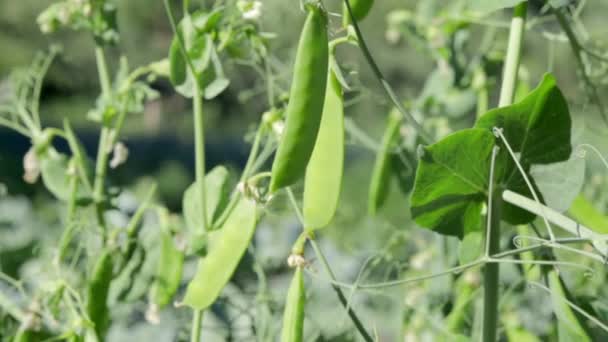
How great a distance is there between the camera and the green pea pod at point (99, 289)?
509mm

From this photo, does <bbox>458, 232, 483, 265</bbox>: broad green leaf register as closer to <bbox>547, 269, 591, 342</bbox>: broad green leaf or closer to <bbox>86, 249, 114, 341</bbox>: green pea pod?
<bbox>547, 269, 591, 342</bbox>: broad green leaf

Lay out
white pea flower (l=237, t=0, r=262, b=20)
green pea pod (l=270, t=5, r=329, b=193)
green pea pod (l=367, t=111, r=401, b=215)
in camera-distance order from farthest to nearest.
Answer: green pea pod (l=367, t=111, r=401, b=215) → white pea flower (l=237, t=0, r=262, b=20) → green pea pod (l=270, t=5, r=329, b=193)

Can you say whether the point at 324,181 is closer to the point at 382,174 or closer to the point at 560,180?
the point at 560,180

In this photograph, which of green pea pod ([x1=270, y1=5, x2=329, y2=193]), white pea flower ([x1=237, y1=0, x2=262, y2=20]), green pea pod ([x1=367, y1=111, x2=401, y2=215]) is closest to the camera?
green pea pod ([x1=270, y1=5, x2=329, y2=193])

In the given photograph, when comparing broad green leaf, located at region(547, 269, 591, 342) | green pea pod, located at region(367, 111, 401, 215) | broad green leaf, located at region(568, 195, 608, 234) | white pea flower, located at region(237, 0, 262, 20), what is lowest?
green pea pod, located at region(367, 111, 401, 215)

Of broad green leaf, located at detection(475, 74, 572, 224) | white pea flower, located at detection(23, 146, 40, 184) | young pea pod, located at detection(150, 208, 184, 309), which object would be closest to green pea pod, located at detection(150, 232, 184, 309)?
young pea pod, located at detection(150, 208, 184, 309)

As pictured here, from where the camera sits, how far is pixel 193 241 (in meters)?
0.48

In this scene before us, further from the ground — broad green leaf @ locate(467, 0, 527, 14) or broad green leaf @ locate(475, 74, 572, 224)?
broad green leaf @ locate(467, 0, 527, 14)

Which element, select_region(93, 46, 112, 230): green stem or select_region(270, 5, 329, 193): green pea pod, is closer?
select_region(270, 5, 329, 193): green pea pod

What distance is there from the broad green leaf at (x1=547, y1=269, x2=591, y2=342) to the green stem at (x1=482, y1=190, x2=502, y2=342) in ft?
0.09

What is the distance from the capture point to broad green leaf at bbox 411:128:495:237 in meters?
0.39

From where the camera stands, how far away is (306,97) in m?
0.34

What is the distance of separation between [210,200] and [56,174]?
0.47 feet

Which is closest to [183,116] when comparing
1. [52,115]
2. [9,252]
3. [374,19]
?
[52,115]
